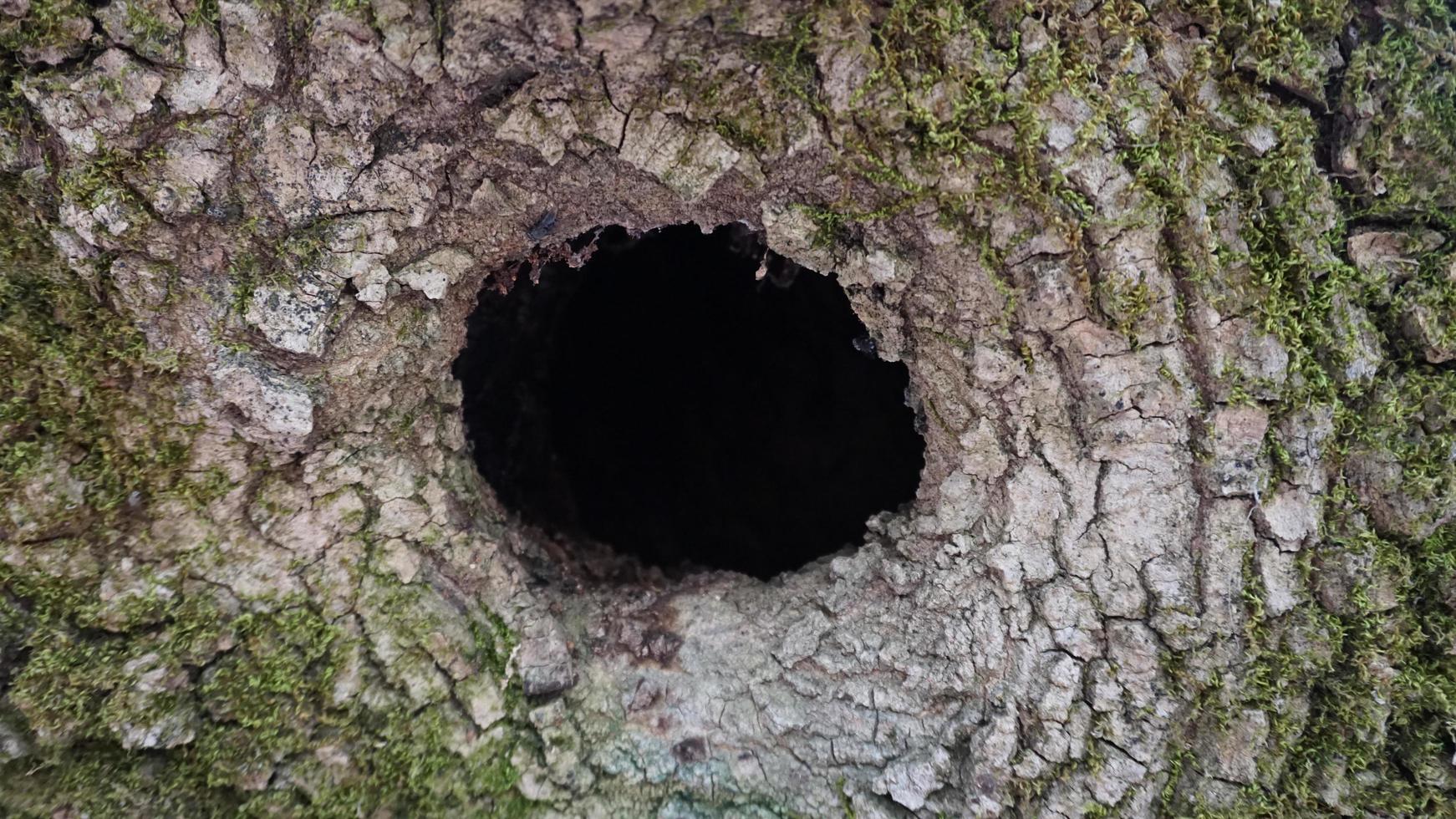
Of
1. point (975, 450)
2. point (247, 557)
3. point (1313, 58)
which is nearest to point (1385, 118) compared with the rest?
point (1313, 58)

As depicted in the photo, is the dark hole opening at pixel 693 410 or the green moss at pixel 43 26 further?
the dark hole opening at pixel 693 410

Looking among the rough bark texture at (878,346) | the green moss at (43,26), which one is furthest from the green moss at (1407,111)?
the green moss at (43,26)

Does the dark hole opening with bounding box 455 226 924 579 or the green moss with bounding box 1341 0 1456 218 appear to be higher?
the green moss with bounding box 1341 0 1456 218

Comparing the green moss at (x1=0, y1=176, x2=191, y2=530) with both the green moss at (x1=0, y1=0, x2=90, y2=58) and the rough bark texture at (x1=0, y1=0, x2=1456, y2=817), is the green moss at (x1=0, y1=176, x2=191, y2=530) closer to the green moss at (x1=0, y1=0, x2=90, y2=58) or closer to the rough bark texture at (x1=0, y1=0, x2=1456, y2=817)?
the rough bark texture at (x1=0, y1=0, x2=1456, y2=817)

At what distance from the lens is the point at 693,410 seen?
12.8ft

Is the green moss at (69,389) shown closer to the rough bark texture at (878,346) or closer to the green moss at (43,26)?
the rough bark texture at (878,346)

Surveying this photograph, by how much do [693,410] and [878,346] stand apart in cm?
213

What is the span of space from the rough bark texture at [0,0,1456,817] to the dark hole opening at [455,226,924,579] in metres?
1.24

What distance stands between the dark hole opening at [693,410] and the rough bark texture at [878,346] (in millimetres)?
1239

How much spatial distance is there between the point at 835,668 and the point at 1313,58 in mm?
1616

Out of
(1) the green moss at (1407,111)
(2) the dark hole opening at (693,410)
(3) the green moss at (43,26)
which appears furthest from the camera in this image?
(2) the dark hole opening at (693,410)

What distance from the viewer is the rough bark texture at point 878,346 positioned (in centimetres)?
145

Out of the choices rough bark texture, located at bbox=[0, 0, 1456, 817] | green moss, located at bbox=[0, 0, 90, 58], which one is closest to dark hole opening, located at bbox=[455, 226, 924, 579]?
rough bark texture, located at bbox=[0, 0, 1456, 817]

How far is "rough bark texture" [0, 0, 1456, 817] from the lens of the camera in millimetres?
1453
